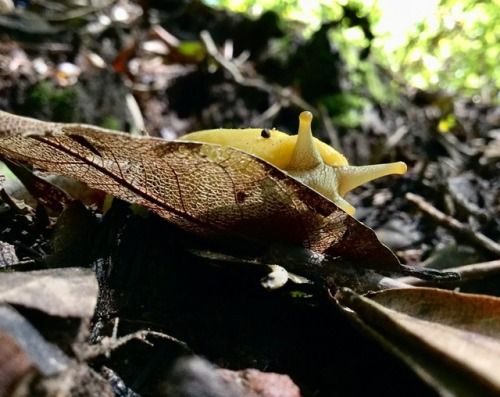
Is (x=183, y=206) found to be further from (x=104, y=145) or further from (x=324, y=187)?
(x=324, y=187)

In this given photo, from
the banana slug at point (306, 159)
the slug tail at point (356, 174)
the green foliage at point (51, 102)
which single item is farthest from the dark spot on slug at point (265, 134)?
the green foliage at point (51, 102)

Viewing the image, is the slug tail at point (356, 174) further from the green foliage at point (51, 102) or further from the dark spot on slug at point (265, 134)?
the green foliage at point (51, 102)

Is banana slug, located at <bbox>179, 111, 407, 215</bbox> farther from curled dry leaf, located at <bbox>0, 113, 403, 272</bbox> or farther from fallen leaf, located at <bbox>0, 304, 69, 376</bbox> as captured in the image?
fallen leaf, located at <bbox>0, 304, 69, 376</bbox>

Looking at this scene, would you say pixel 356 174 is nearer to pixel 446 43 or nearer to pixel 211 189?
pixel 211 189

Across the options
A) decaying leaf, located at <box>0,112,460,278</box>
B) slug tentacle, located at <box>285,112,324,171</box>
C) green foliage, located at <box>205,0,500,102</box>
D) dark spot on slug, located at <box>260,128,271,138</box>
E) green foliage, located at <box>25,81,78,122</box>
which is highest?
green foliage, located at <box>205,0,500,102</box>

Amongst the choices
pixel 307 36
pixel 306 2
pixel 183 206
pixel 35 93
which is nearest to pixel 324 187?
pixel 183 206

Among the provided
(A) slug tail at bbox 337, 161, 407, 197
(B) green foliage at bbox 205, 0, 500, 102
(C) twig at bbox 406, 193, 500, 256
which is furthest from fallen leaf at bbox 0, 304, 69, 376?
(B) green foliage at bbox 205, 0, 500, 102

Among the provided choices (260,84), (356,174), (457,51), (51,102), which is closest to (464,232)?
(356,174)
